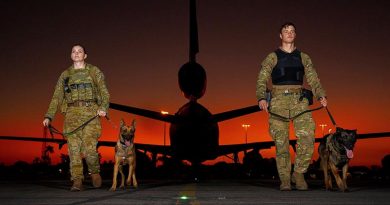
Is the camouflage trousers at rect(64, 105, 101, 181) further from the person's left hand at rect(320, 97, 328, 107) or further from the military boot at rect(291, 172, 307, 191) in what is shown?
the person's left hand at rect(320, 97, 328, 107)

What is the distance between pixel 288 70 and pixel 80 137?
3620 millimetres

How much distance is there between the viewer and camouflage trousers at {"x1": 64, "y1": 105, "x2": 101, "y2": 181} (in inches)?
351

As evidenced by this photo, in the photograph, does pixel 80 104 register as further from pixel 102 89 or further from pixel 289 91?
pixel 289 91

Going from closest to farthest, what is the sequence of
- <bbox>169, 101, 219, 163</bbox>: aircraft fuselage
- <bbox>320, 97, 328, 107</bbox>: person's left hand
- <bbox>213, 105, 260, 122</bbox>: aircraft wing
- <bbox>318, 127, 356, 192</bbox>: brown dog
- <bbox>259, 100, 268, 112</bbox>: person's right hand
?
<bbox>318, 127, 356, 192</bbox>: brown dog < <bbox>259, 100, 268, 112</bbox>: person's right hand < <bbox>320, 97, 328, 107</bbox>: person's left hand < <bbox>213, 105, 260, 122</bbox>: aircraft wing < <bbox>169, 101, 219, 163</bbox>: aircraft fuselage

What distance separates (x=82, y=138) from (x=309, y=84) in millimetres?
3858

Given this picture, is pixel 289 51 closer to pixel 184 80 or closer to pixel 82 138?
pixel 82 138

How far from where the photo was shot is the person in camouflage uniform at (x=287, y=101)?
8438 mm

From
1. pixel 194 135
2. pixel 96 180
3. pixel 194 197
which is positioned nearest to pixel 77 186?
pixel 96 180

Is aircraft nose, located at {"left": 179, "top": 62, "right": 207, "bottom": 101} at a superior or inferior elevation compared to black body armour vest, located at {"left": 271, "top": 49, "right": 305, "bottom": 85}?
superior

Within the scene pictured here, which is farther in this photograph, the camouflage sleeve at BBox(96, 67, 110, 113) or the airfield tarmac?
the camouflage sleeve at BBox(96, 67, 110, 113)

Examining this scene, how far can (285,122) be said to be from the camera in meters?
8.55

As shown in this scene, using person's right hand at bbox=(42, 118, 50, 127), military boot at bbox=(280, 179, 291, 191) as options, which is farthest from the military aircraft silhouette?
military boot at bbox=(280, 179, 291, 191)

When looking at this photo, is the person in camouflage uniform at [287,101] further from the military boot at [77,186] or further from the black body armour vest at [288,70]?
the military boot at [77,186]

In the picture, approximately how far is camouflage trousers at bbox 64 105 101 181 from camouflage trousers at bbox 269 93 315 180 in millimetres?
2987
